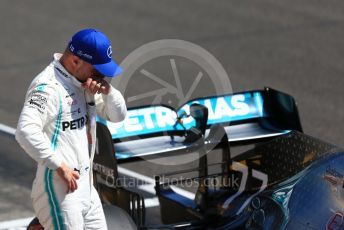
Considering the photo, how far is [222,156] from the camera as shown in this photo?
315 inches

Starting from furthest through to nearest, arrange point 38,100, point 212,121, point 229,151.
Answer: point 212,121 → point 229,151 → point 38,100

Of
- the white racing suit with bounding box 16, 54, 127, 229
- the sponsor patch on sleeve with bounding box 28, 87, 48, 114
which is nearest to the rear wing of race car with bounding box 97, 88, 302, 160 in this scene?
the white racing suit with bounding box 16, 54, 127, 229

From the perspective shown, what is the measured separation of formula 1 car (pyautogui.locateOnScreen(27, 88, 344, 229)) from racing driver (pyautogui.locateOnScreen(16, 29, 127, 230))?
60 centimetres

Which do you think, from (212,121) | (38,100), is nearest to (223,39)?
(212,121)

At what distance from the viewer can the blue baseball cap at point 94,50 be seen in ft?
19.4

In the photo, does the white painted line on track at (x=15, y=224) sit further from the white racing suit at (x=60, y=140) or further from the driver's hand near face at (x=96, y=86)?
the driver's hand near face at (x=96, y=86)

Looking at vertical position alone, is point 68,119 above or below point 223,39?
above

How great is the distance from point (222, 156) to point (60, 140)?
2.37 m

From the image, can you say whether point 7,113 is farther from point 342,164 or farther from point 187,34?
point 342,164

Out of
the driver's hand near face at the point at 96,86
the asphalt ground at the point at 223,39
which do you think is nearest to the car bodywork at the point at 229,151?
the driver's hand near face at the point at 96,86

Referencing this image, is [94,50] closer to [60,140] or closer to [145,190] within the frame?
[60,140]

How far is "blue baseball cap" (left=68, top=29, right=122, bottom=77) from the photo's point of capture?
5902 mm

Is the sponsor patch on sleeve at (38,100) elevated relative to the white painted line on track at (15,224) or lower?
elevated

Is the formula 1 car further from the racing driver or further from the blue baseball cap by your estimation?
the blue baseball cap
